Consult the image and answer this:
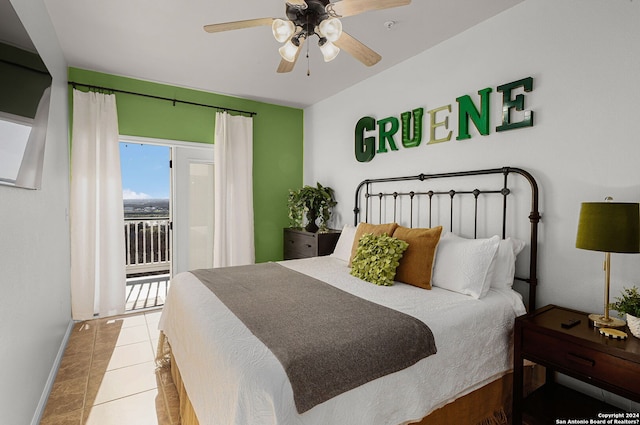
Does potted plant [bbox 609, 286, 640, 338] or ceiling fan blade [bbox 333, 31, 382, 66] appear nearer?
potted plant [bbox 609, 286, 640, 338]

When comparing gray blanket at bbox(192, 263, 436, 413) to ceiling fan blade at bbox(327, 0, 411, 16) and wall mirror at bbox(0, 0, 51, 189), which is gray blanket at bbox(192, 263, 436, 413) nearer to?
wall mirror at bbox(0, 0, 51, 189)

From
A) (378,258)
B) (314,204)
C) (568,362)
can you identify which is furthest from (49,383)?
(568,362)

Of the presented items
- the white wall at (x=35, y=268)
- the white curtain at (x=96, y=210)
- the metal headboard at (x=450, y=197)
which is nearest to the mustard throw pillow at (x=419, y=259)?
the metal headboard at (x=450, y=197)

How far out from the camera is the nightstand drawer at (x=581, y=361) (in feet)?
4.44

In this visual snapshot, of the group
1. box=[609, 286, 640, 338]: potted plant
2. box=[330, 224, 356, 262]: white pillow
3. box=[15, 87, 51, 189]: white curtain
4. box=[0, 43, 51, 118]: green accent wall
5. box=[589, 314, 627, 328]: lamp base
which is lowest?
box=[589, 314, 627, 328]: lamp base

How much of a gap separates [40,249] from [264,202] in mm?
2625

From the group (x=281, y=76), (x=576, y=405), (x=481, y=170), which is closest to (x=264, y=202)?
(x=281, y=76)

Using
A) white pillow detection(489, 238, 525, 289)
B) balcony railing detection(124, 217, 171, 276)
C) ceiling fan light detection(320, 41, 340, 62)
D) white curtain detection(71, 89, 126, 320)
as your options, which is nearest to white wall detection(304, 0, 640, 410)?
white pillow detection(489, 238, 525, 289)

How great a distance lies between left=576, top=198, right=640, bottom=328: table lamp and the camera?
146 cm

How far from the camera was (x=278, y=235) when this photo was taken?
457 cm

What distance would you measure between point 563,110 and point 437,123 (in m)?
0.94

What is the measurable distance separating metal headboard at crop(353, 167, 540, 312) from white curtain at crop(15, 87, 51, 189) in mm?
2656

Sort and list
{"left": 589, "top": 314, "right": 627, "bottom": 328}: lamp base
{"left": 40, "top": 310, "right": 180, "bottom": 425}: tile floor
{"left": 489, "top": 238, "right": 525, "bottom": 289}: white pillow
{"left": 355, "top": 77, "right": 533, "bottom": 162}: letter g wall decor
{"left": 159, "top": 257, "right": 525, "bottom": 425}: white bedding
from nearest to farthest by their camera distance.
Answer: {"left": 159, "top": 257, "right": 525, "bottom": 425}: white bedding, {"left": 589, "top": 314, "right": 627, "bottom": 328}: lamp base, {"left": 40, "top": 310, "right": 180, "bottom": 425}: tile floor, {"left": 489, "top": 238, "right": 525, "bottom": 289}: white pillow, {"left": 355, "top": 77, "right": 533, "bottom": 162}: letter g wall decor

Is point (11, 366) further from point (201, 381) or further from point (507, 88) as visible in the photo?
point (507, 88)
